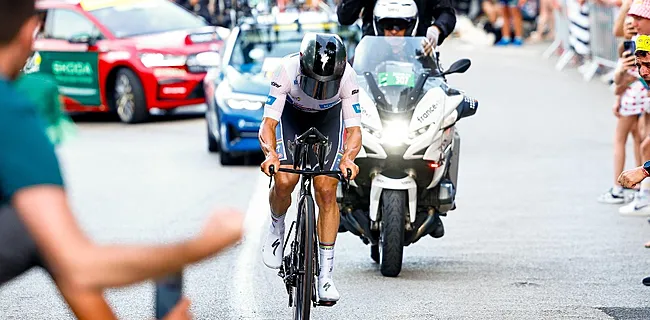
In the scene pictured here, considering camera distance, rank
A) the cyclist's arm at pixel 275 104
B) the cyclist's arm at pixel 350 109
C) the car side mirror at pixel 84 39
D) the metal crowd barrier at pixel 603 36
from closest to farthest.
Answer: the cyclist's arm at pixel 275 104 < the cyclist's arm at pixel 350 109 < the car side mirror at pixel 84 39 < the metal crowd barrier at pixel 603 36

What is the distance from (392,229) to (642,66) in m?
1.82

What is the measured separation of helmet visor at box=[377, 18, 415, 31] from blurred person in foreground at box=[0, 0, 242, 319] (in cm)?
640

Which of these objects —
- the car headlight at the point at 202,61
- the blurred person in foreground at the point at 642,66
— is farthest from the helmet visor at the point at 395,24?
the car headlight at the point at 202,61

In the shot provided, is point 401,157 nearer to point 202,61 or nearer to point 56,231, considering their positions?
point 56,231

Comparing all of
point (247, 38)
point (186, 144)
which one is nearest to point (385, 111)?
point (247, 38)

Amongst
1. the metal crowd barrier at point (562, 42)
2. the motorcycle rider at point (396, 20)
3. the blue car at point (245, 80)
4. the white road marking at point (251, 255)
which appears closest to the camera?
the white road marking at point (251, 255)

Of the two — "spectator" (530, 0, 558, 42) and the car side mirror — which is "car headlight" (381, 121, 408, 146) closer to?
the car side mirror

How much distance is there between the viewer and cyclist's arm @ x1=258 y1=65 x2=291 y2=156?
7.45m

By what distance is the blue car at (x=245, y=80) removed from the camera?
15.5m

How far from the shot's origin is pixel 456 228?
37.7 ft

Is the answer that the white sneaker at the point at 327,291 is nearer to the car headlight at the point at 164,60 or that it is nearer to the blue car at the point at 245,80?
the blue car at the point at 245,80

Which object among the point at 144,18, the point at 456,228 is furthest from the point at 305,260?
the point at 144,18

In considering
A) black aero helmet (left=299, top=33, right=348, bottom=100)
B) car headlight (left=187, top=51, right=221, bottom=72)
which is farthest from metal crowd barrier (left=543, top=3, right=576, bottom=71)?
black aero helmet (left=299, top=33, right=348, bottom=100)

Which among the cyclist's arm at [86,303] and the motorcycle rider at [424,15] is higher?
the cyclist's arm at [86,303]
